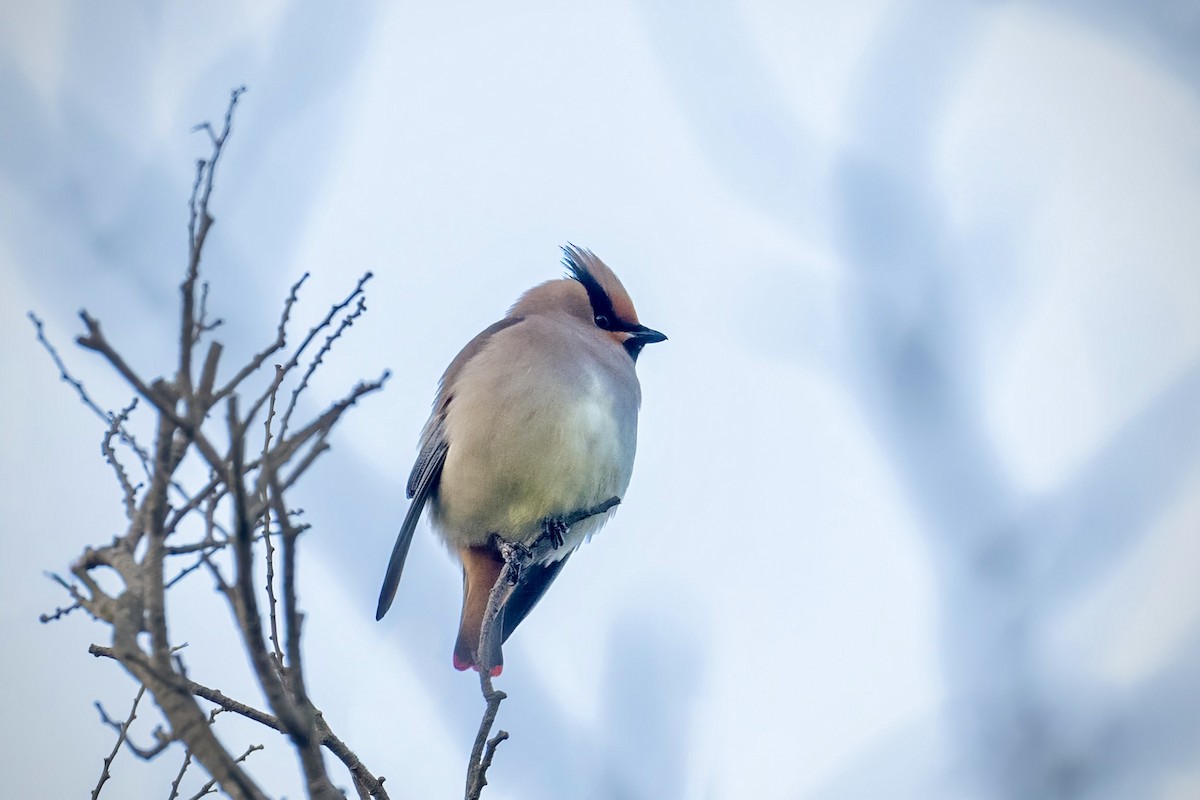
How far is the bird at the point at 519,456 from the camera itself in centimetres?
448

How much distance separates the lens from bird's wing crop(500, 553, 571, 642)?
5.07m

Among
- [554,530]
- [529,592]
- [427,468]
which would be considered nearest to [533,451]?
[554,530]

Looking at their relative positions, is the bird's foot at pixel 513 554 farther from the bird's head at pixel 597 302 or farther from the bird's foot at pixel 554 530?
the bird's head at pixel 597 302

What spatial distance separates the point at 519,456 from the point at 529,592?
840mm

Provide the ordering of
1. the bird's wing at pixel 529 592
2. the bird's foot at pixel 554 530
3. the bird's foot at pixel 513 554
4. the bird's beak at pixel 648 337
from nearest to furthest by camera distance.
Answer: the bird's foot at pixel 513 554, the bird's foot at pixel 554 530, the bird's wing at pixel 529 592, the bird's beak at pixel 648 337

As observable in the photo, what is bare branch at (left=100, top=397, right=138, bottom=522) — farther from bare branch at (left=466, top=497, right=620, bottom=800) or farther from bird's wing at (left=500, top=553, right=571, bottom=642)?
bird's wing at (left=500, top=553, right=571, bottom=642)

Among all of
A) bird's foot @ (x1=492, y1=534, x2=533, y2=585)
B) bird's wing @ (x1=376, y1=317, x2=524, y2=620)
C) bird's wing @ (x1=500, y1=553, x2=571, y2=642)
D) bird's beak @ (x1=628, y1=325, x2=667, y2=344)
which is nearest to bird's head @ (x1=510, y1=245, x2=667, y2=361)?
bird's beak @ (x1=628, y1=325, x2=667, y2=344)

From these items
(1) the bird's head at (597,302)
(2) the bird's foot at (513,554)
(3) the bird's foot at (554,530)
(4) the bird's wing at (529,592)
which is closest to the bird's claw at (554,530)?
(3) the bird's foot at (554,530)

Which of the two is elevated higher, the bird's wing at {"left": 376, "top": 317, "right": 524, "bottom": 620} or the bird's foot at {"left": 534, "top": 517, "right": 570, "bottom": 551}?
the bird's wing at {"left": 376, "top": 317, "right": 524, "bottom": 620}

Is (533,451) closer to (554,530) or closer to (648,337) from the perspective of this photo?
(554,530)

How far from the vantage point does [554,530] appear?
4605 millimetres

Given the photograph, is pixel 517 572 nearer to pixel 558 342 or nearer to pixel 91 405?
pixel 558 342

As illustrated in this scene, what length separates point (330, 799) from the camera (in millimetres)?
1636

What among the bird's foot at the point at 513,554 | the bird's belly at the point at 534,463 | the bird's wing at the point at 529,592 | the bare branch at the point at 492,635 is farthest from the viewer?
the bird's wing at the point at 529,592
